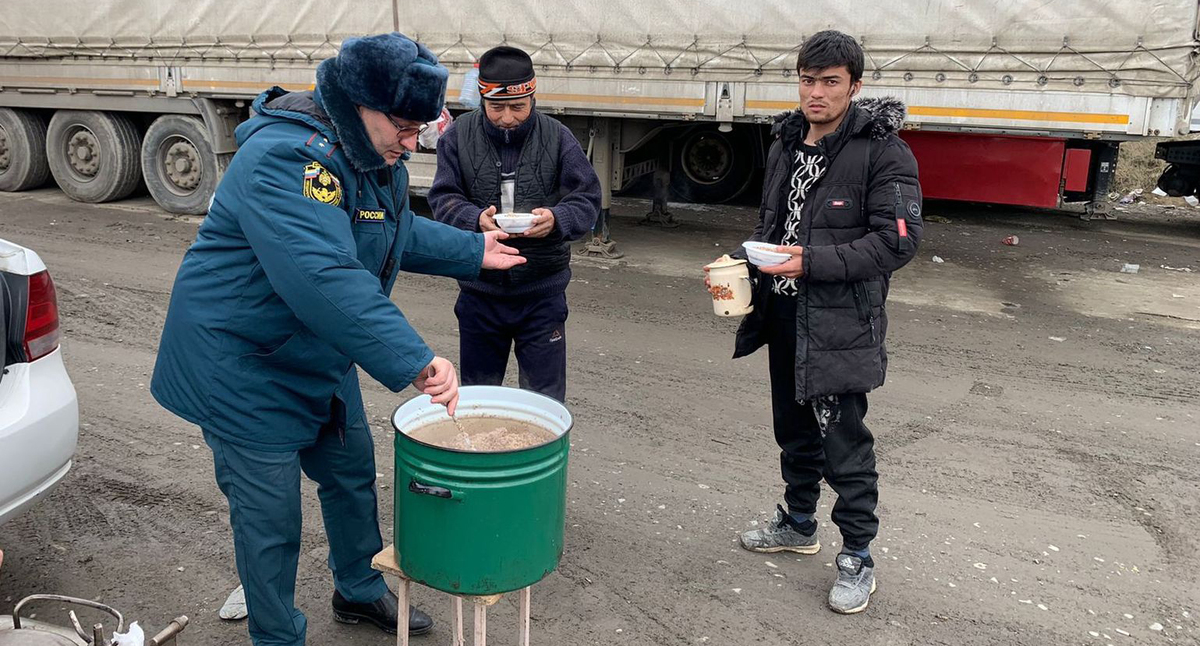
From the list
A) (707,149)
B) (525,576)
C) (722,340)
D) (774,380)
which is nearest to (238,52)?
(707,149)

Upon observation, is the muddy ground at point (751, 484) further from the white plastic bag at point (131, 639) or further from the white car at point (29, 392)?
the white plastic bag at point (131, 639)

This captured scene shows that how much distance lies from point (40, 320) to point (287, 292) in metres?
1.42

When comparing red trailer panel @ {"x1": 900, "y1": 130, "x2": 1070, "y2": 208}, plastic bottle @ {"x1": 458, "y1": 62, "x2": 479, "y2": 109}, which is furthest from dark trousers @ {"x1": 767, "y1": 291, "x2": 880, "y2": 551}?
plastic bottle @ {"x1": 458, "y1": 62, "x2": 479, "y2": 109}

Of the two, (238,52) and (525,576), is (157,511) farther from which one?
(238,52)

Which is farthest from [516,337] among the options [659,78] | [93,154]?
[93,154]

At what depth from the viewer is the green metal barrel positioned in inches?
95.5

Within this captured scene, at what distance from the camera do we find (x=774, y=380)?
3633 millimetres

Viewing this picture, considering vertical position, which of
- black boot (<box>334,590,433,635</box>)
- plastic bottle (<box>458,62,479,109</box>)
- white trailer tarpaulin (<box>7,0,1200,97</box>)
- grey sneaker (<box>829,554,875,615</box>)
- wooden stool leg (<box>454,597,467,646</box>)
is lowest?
black boot (<box>334,590,433,635</box>)

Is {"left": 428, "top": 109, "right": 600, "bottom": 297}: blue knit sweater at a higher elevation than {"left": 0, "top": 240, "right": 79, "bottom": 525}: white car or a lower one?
higher

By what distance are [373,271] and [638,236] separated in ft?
24.7

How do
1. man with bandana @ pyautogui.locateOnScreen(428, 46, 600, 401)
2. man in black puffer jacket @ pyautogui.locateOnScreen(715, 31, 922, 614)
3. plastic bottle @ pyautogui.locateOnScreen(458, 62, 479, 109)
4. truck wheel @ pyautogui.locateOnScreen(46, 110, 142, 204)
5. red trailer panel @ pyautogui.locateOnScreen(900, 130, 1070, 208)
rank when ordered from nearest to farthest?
1. man in black puffer jacket @ pyautogui.locateOnScreen(715, 31, 922, 614)
2. man with bandana @ pyautogui.locateOnScreen(428, 46, 600, 401)
3. red trailer panel @ pyautogui.locateOnScreen(900, 130, 1070, 208)
4. plastic bottle @ pyautogui.locateOnScreen(458, 62, 479, 109)
5. truck wheel @ pyautogui.locateOnScreen(46, 110, 142, 204)

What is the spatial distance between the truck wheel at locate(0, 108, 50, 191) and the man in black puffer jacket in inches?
453

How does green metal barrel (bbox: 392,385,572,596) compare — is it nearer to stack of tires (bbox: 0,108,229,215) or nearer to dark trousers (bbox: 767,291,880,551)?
dark trousers (bbox: 767,291,880,551)

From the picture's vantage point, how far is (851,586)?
346 cm
